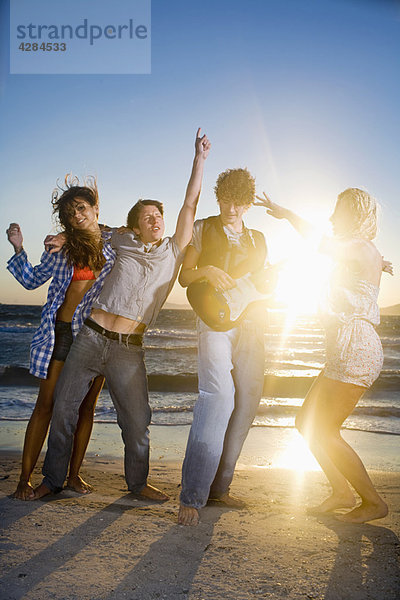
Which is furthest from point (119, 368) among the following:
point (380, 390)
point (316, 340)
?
point (316, 340)

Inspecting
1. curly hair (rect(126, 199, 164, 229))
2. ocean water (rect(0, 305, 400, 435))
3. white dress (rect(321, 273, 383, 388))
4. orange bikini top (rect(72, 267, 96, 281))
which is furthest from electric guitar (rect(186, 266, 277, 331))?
ocean water (rect(0, 305, 400, 435))

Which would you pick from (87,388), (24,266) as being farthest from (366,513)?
(24,266)

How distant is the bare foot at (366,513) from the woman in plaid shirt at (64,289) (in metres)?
1.98

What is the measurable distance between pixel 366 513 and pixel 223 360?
4.62 feet

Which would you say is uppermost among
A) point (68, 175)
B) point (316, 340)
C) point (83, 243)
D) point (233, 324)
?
point (68, 175)

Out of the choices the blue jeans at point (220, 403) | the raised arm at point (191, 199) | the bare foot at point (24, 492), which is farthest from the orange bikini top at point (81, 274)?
the bare foot at point (24, 492)

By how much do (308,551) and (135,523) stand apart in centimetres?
107

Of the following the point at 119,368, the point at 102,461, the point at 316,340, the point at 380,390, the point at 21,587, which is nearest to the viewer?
the point at 21,587

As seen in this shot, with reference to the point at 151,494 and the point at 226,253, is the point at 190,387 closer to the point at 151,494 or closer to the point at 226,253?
the point at 151,494

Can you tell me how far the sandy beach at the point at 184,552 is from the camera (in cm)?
227

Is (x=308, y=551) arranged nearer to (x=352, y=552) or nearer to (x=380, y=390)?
(x=352, y=552)

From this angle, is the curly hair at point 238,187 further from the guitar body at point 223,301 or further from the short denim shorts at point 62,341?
the short denim shorts at point 62,341

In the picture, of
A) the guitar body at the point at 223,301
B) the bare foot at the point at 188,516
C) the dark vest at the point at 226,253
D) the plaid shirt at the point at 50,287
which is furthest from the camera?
the plaid shirt at the point at 50,287

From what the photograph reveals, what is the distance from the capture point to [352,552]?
2.71 m
